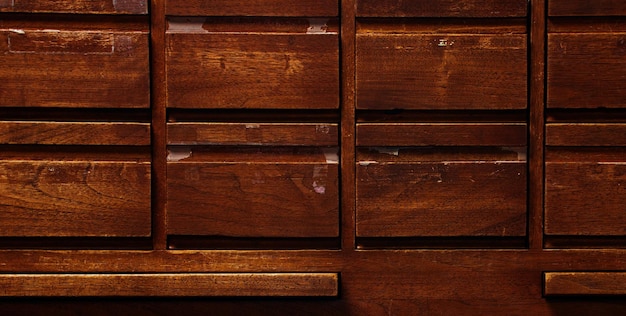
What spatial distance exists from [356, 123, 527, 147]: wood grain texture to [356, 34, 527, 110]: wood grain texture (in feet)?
0.16

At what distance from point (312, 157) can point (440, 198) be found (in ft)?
0.83

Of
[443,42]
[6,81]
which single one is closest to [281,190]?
[443,42]

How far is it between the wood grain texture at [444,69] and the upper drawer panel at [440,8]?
0.04 metres

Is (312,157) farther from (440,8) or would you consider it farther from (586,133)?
(586,133)

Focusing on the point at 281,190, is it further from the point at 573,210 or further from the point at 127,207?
the point at 573,210

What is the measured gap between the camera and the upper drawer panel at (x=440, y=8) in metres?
1.16

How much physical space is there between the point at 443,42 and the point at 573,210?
15.7 inches

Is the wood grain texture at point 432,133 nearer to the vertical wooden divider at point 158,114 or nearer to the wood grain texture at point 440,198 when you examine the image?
the wood grain texture at point 440,198

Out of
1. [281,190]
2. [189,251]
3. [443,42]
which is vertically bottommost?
[189,251]

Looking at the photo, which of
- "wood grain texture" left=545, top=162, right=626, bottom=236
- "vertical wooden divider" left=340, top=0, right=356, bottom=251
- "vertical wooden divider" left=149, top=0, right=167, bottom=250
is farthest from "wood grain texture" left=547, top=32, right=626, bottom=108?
"vertical wooden divider" left=149, top=0, right=167, bottom=250

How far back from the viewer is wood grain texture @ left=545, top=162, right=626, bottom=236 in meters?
1.17

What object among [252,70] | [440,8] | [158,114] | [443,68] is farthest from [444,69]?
[158,114]

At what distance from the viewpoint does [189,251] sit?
119cm

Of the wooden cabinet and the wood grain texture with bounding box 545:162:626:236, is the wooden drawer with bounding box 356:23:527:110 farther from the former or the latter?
the wood grain texture with bounding box 545:162:626:236
